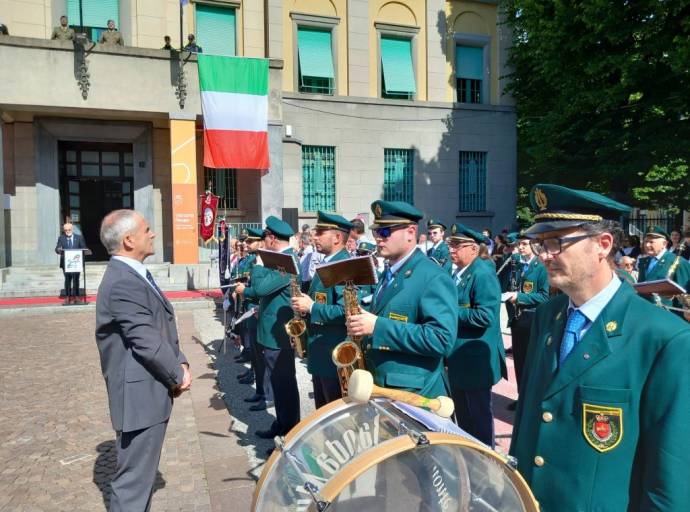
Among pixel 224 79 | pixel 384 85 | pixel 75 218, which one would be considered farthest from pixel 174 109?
pixel 384 85

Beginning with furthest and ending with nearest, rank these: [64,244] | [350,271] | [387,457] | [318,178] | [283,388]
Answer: [318,178], [64,244], [283,388], [350,271], [387,457]

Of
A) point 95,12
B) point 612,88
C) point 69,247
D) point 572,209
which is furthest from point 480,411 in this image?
point 95,12

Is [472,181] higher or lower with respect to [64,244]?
higher

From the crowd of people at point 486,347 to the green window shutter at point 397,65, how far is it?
1676 centimetres

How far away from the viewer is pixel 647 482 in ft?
6.08

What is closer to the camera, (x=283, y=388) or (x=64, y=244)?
(x=283, y=388)

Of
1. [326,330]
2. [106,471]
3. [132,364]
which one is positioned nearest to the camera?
[132,364]

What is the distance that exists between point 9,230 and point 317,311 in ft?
59.5

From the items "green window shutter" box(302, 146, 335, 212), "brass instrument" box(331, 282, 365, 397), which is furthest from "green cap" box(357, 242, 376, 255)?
"green window shutter" box(302, 146, 335, 212)

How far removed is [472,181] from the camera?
24.0m

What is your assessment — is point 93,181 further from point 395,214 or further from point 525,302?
point 395,214

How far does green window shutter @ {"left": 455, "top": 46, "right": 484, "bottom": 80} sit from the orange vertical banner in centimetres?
1188

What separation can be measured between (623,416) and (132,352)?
290cm

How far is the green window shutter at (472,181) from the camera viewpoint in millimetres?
23844
